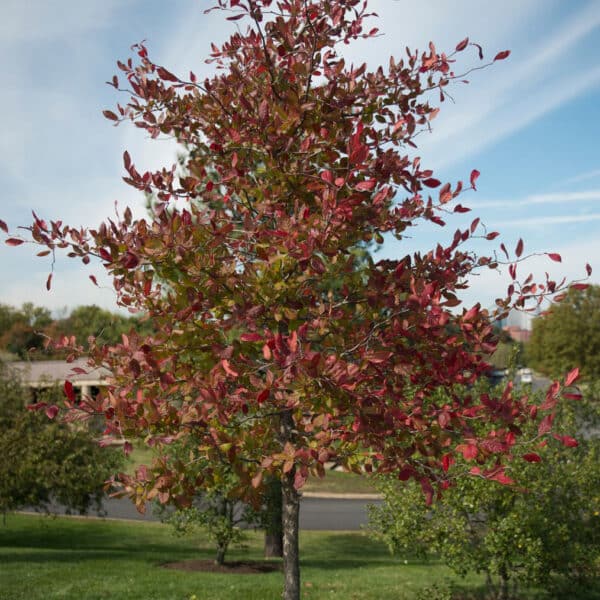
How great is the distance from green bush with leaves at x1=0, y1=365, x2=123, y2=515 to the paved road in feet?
17.2

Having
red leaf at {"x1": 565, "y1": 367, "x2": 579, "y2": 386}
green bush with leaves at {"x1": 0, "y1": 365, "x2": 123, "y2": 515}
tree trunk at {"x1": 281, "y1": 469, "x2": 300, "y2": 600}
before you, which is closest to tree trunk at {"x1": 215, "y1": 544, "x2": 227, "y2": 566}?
green bush with leaves at {"x1": 0, "y1": 365, "x2": 123, "y2": 515}

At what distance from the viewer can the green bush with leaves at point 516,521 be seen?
28.3 feet

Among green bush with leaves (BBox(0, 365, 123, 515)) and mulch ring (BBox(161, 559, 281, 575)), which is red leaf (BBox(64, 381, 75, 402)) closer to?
mulch ring (BBox(161, 559, 281, 575))

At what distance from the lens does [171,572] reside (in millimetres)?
11703

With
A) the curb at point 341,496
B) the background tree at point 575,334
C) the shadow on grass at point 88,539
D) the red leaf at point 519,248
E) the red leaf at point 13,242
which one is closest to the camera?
the red leaf at point 13,242

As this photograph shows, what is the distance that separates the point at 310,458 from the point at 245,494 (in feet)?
2.35

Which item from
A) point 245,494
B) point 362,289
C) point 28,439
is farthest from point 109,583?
point 362,289

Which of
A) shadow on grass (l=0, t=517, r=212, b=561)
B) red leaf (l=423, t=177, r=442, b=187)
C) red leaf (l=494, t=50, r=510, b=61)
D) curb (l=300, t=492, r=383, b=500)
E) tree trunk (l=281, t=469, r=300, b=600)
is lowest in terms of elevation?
shadow on grass (l=0, t=517, r=212, b=561)

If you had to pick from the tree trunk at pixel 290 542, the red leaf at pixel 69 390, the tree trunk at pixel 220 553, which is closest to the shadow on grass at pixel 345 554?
the tree trunk at pixel 220 553

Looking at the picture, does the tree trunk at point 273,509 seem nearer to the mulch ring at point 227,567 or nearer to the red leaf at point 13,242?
the mulch ring at point 227,567

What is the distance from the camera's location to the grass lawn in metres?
9.59

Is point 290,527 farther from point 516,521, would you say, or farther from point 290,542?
point 516,521

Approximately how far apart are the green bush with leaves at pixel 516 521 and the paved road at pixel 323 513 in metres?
9.84

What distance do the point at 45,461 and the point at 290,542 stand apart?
9.67 metres
